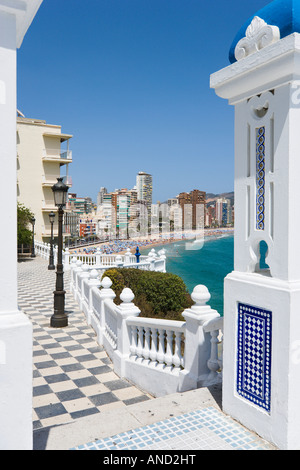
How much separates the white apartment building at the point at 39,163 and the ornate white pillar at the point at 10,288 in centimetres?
3430

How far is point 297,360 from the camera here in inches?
99.0

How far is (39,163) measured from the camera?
36344 millimetres

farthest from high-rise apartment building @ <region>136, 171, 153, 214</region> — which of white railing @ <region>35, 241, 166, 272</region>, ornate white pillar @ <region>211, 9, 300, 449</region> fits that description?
ornate white pillar @ <region>211, 9, 300, 449</region>

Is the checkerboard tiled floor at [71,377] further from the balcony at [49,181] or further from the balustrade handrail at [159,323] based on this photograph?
the balcony at [49,181]

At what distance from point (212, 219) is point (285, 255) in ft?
354

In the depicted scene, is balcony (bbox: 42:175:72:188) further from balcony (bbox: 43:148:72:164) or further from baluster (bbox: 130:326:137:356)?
baluster (bbox: 130:326:137:356)

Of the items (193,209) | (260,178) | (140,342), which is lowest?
(140,342)

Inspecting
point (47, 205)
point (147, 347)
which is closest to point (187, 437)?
point (147, 347)

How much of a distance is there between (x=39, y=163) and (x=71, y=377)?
3333 cm

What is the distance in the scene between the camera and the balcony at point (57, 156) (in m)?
36.2

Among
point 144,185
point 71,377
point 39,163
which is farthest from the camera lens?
point 144,185

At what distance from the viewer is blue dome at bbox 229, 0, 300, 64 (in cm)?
246

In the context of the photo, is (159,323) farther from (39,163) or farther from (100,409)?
(39,163)

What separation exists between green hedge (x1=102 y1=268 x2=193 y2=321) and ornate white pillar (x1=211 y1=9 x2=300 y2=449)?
6.77 meters
